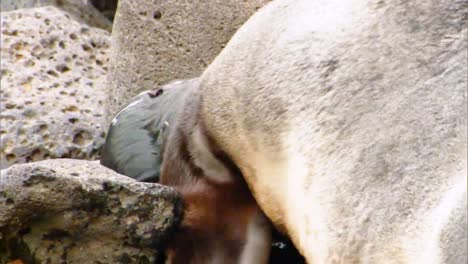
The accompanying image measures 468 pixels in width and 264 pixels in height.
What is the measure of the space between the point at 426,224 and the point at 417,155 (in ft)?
0.41

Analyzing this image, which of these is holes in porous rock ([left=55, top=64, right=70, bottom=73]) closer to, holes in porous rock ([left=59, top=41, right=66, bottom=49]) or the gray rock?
holes in porous rock ([left=59, top=41, right=66, bottom=49])

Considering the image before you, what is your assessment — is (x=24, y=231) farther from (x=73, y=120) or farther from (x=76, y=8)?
(x=76, y=8)

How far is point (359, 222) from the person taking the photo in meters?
2.03

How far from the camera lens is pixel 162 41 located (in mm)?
3230

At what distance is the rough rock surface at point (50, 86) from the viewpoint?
3.25 metres

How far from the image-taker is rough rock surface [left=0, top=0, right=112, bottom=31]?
3.94 meters

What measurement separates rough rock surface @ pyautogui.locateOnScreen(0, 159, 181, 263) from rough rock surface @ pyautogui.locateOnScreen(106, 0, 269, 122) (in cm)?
68

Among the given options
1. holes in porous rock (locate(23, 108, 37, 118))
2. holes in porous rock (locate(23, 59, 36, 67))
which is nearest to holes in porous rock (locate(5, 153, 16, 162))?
holes in porous rock (locate(23, 108, 37, 118))

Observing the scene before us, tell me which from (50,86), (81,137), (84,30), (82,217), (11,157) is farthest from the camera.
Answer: (84,30)

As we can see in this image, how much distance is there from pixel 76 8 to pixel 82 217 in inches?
61.5

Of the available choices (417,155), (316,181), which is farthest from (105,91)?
(417,155)

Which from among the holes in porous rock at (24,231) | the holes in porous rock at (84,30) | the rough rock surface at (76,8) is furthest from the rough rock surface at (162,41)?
the holes in porous rock at (24,231)

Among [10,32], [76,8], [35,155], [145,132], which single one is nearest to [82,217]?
[145,132]

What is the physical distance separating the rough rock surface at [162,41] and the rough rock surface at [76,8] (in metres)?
0.60
